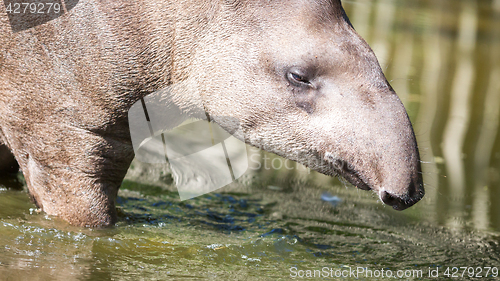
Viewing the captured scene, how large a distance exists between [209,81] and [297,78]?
1.91 ft

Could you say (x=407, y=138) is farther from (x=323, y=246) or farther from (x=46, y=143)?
(x=46, y=143)

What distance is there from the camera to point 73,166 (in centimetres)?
396

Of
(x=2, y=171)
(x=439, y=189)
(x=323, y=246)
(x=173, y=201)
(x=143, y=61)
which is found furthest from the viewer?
(x=439, y=189)

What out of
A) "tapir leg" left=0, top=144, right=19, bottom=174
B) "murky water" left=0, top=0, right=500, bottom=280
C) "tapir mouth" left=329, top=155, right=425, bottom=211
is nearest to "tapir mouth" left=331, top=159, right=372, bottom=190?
"tapir mouth" left=329, top=155, right=425, bottom=211

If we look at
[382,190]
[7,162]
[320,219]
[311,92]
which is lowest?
[320,219]

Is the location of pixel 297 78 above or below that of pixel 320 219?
above

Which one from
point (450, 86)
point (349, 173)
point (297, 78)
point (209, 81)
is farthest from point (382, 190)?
point (450, 86)

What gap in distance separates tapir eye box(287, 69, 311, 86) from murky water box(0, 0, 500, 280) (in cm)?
101

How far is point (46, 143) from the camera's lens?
3.92m

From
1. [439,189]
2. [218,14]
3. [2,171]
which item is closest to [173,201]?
[2,171]

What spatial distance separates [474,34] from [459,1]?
0.87 meters

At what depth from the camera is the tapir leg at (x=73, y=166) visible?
3918 mm

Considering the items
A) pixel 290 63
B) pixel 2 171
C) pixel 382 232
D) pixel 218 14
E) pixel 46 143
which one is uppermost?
pixel 218 14

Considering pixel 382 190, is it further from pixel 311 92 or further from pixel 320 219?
pixel 320 219
